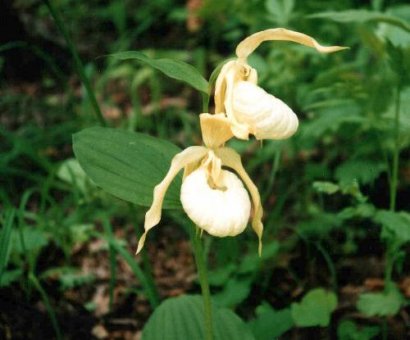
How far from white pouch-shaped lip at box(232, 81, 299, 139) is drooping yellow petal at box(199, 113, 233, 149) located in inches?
2.3

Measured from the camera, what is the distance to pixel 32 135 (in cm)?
270

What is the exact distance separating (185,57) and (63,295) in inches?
73.2

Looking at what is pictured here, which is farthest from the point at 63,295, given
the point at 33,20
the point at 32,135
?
the point at 33,20

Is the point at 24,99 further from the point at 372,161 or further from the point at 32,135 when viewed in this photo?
the point at 372,161

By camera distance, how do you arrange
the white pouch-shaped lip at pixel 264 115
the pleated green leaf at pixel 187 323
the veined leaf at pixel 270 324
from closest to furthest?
1. the white pouch-shaped lip at pixel 264 115
2. the pleated green leaf at pixel 187 323
3. the veined leaf at pixel 270 324

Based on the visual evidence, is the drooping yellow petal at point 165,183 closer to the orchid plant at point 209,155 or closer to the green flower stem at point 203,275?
the orchid plant at point 209,155

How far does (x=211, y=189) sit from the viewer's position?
100 cm

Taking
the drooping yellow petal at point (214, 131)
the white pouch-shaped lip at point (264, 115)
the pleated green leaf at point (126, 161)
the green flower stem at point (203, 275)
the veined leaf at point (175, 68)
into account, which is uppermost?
the veined leaf at point (175, 68)

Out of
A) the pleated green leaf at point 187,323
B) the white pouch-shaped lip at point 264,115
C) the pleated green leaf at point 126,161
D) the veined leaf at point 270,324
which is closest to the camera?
the white pouch-shaped lip at point 264,115

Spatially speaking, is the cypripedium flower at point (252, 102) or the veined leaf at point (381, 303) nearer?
the cypripedium flower at point (252, 102)

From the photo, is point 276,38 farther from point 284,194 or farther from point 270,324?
point 284,194

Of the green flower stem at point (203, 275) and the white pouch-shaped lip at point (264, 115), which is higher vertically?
the white pouch-shaped lip at point (264, 115)

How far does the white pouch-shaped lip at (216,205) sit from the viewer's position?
938 mm

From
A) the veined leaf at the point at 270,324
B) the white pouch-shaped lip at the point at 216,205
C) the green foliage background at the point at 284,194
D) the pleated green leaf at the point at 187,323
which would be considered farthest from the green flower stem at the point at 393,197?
the white pouch-shaped lip at the point at 216,205
